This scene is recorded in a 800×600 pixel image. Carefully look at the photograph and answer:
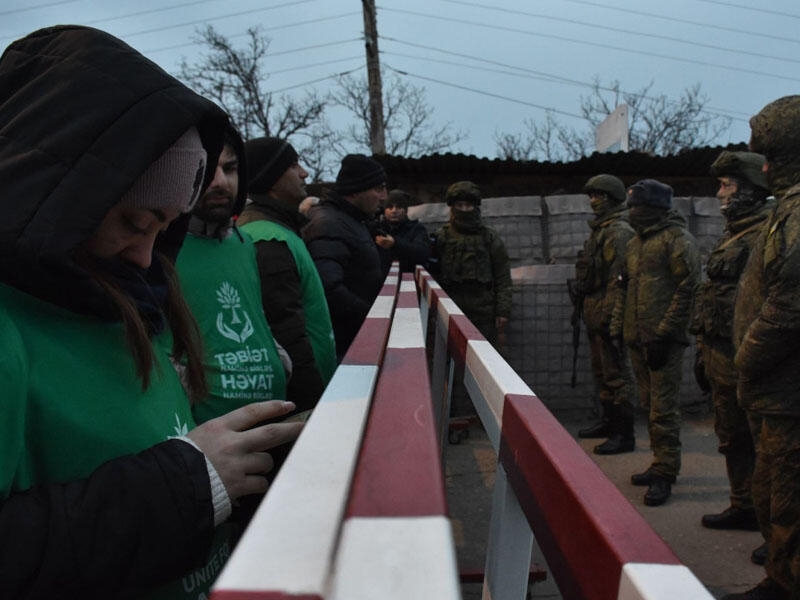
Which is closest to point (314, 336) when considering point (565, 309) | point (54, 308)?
point (54, 308)

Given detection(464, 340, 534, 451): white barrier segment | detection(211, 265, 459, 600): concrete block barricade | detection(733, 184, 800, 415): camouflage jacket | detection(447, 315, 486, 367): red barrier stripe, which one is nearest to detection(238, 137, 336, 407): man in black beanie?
detection(447, 315, 486, 367): red barrier stripe

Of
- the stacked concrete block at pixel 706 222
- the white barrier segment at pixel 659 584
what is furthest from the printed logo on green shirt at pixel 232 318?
the stacked concrete block at pixel 706 222

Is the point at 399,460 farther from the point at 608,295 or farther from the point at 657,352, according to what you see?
the point at 608,295

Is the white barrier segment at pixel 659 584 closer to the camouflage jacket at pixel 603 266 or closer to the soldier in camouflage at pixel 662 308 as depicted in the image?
the soldier in camouflage at pixel 662 308

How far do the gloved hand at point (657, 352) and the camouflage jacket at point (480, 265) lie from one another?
1725mm

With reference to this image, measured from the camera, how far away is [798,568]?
2.68 metres

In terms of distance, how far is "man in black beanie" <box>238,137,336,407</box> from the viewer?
2465 millimetres

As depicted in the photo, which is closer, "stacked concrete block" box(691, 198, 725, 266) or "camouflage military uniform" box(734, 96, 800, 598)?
"camouflage military uniform" box(734, 96, 800, 598)

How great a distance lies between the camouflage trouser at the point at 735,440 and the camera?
12.2 feet

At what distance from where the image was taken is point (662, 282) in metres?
4.64

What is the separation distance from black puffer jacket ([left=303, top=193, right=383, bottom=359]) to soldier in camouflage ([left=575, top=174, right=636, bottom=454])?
2531 millimetres

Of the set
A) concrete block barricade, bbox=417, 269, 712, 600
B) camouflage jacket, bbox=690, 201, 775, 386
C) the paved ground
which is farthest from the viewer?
camouflage jacket, bbox=690, 201, 775, 386

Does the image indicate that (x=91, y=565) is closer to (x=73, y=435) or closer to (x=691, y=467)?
(x=73, y=435)

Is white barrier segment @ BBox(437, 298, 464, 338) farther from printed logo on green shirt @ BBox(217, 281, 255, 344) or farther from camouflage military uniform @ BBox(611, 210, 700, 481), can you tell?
camouflage military uniform @ BBox(611, 210, 700, 481)
